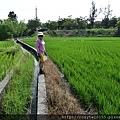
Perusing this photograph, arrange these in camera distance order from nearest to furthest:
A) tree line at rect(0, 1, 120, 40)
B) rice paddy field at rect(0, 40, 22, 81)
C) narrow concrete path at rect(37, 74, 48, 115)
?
narrow concrete path at rect(37, 74, 48, 115)
rice paddy field at rect(0, 40, 22, 81)
tree line at rect(0, 1, 120, 40)

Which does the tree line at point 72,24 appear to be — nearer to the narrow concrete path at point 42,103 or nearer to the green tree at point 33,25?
the green tree at point 33,25

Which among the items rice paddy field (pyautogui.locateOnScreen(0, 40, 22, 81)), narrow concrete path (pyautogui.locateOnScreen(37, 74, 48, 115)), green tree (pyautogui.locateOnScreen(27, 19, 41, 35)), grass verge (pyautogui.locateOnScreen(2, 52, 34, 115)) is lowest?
rice paddy field (pyautogui.locateOnScreen(0, 40, 22, 81))

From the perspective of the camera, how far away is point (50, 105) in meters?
3.48

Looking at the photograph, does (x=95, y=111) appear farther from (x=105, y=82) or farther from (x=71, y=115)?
(x=105, y=82)

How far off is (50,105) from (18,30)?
41.7m

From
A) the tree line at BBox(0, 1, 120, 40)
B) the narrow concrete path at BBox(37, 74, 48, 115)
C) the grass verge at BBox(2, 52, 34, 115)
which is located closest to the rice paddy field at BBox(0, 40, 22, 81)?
the grass verge at BBox(2, 52, 34, 115)

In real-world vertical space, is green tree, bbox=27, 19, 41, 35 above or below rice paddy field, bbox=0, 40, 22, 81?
above

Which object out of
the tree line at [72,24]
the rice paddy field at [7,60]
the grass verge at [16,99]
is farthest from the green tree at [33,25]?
the grass verge at [16,99]

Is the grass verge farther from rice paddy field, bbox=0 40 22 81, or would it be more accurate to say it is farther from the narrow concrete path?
rice paddy field, bbox=0 40 22 81

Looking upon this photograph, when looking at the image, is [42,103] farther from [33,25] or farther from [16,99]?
[33,25]

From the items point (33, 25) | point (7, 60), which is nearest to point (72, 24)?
point (33, 25)

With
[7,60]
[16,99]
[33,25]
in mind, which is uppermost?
[33,25]

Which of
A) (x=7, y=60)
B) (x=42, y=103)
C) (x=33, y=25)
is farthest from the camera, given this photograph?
(x=33, y=25)

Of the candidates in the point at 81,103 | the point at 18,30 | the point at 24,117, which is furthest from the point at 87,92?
the point at 18,30
